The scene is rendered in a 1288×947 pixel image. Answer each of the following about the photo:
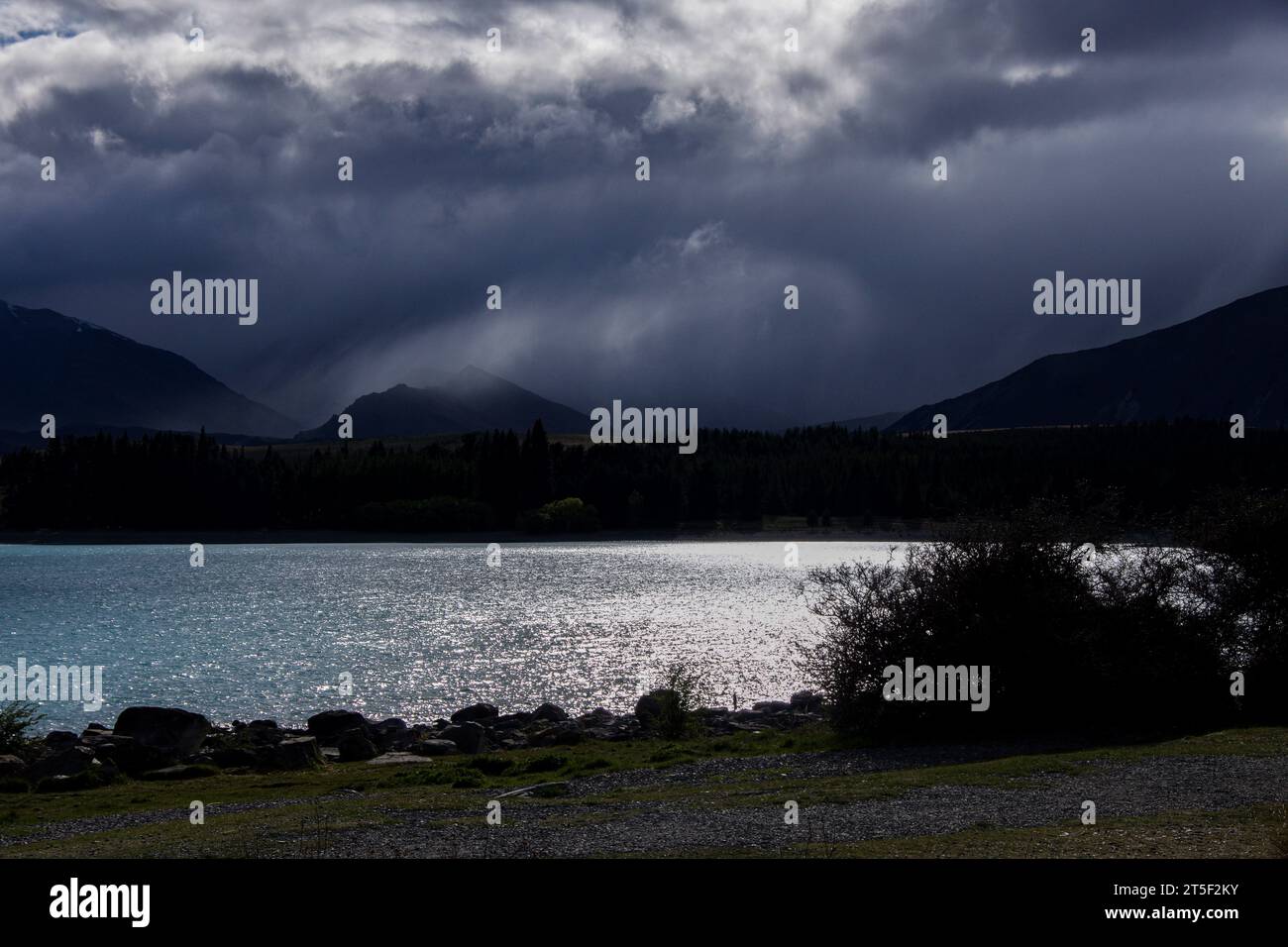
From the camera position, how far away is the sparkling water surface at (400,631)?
180ft

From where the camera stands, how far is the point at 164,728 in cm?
3884

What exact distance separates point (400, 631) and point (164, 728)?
3966 centimetres

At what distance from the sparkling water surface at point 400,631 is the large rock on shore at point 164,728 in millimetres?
7750

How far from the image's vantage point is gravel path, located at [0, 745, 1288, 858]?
59.5 feet

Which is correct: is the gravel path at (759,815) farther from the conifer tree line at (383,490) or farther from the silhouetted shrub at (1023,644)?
the conifer tree line at (383,490)

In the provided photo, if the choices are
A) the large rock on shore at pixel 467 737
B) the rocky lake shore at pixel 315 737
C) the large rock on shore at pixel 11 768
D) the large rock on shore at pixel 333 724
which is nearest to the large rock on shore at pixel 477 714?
the rocky lake shore at pixel 315 737

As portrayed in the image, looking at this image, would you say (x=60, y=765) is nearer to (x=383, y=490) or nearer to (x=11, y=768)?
(x=11, y=768)

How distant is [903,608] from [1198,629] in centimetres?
914

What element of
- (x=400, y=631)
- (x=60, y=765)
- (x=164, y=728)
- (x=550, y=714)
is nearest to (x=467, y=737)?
(x=550, y=714)

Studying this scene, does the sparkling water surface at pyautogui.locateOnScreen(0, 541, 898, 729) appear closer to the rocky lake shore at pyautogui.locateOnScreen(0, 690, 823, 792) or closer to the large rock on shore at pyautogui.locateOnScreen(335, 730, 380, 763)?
the rocky lake shore at pyautogui.locateOnScreen(0, 690, 823, 792)

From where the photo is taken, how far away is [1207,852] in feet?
50.2
